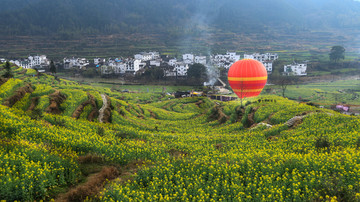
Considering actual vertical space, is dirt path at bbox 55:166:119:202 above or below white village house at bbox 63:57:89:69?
below

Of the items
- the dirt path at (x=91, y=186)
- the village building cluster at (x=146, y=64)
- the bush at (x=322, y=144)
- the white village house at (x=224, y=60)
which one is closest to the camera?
the dirt path at (x=91, y=186)

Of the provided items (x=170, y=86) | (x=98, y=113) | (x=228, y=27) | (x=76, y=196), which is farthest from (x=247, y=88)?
(x=228, y=27)

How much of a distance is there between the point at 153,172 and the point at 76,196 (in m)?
2.62

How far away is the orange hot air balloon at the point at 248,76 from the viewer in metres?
27.4

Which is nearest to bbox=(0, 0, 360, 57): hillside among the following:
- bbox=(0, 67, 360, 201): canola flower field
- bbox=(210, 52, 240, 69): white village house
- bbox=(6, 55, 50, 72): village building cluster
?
bbox=(6, 55, 50, 72): village building cluster

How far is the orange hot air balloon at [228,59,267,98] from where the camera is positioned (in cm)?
2742

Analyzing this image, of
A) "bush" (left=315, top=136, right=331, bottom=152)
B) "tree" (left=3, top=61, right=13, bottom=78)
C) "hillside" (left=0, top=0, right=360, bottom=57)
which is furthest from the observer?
"hillside" (left=0, top=0, right=360, bottom=57)

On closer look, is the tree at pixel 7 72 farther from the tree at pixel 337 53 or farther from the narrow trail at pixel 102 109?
the tree at pixel 337 53

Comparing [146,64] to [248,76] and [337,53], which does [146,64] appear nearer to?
[337,53]

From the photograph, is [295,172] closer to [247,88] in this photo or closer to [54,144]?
[54,144]

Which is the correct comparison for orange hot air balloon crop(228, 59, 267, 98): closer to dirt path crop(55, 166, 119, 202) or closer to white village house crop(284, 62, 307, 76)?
dirt path crop(55, 166, 119, 202)

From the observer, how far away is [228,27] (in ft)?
643

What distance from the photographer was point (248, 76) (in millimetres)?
27531

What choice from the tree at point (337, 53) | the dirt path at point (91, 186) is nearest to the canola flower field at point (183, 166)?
the dirt path at point (91, 186)
